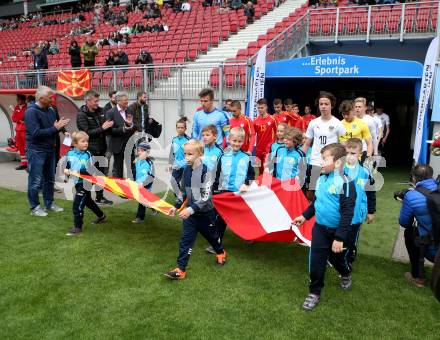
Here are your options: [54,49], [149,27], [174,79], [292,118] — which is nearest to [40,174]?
[292,118]

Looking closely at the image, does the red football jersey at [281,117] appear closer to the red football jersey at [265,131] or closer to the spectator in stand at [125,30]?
the red football jersey at [265,131]

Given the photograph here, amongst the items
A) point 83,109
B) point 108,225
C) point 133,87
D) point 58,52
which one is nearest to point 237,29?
point 133,87

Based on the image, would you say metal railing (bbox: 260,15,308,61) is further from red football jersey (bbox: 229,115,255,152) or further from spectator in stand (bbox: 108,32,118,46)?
spectator in stand (bbox: 108,32,118,46)

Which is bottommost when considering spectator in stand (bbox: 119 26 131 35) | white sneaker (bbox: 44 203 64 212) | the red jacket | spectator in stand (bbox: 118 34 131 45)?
white sneaker (bbox: 44 203 64 212)

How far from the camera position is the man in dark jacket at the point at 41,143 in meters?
6.42

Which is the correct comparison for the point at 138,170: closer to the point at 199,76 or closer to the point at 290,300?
the point at 290,300

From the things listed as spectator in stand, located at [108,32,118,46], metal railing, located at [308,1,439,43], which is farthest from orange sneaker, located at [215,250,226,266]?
spectator in stand, located at [108,32,118,46]

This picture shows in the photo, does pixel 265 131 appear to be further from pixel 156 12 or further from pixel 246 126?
pixel 156 12

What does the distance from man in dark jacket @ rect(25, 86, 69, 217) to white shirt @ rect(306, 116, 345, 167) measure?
12.1ft

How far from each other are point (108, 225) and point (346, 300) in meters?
3.74

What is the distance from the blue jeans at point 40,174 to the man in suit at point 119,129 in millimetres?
1014

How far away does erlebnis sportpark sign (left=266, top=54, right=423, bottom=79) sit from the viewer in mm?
9023

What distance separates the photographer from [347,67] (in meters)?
9.45

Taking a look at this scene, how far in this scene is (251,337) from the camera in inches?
133
